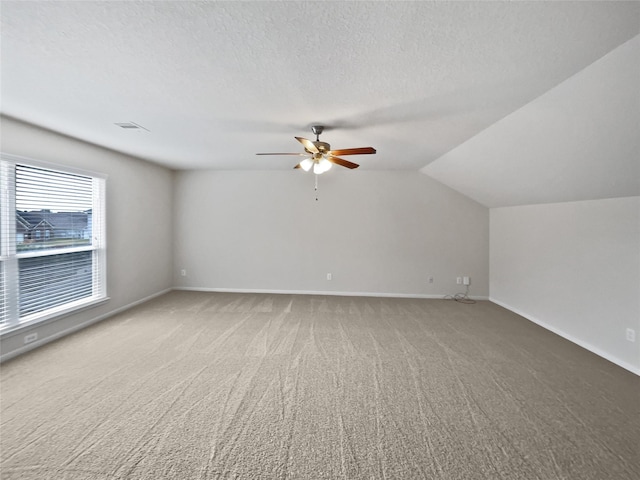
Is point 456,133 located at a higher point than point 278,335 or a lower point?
higher

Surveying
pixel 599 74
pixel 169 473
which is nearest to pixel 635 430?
pixel 599 74

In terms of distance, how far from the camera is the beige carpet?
1632mm

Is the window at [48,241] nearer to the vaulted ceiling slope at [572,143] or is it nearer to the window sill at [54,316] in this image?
the window sill at [54,316]

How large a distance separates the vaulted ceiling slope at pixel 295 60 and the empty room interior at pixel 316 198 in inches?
0.7

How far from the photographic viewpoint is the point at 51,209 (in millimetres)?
3223

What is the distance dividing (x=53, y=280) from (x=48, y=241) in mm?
481

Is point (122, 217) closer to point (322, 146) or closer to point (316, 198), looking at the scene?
point (316, 198)

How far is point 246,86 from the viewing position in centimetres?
203

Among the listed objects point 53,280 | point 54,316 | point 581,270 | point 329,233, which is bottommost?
point 54,316

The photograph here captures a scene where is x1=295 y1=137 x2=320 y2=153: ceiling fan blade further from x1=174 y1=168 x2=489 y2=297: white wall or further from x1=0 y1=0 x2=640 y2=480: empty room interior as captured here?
x1=174 y1=168 x2=489 y2=297: white wall

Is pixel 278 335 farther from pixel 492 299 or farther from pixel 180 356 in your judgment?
pixel 492 299

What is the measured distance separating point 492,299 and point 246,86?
214 inches

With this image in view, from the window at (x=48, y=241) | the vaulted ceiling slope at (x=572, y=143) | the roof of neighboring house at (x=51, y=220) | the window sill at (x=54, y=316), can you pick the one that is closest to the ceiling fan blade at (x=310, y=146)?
the vaulted ceiling slope at (x=572, y=143)

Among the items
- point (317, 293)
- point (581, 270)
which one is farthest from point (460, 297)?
point (317, 293)
